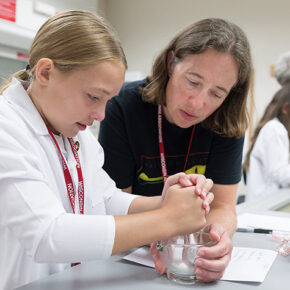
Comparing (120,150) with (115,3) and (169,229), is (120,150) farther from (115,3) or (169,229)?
(115,3)

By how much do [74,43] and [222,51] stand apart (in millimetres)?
490

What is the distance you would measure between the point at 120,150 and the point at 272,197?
1026 millimetres

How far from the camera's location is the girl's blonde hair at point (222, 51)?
1.16m

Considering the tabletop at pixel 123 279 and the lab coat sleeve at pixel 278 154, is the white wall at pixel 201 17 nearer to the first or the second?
the lab coat sleeve at pixel 278 154

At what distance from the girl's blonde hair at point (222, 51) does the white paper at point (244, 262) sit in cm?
49

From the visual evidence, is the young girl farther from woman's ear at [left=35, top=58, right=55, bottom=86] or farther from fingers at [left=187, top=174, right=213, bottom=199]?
woman's ear at [left=35, top=58, right=55, bottom=86]

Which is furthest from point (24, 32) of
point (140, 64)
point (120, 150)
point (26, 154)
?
point (26, 154)

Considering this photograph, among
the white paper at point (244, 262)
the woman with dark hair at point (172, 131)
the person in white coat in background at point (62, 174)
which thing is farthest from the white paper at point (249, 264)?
the woman with dark hair at point (172, 131)

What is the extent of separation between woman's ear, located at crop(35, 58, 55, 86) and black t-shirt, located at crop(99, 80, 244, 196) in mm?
473

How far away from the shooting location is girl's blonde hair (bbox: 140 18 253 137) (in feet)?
3.80

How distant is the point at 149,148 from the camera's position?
1.35m

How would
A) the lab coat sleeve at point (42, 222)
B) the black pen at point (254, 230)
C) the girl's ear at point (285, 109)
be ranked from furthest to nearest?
the girl's ear at point (285, 109)
the black pen at point (254, 230)
the lab coat sleeve at point (42, 222)

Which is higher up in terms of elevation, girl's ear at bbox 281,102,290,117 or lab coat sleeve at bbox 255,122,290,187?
girl's ear at bbox 281,102,290,117

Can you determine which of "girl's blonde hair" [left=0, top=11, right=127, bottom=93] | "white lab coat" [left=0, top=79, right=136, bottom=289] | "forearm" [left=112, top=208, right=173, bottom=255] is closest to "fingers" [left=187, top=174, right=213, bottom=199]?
"forearm" [left=112, top=208, right=173, bottom=255]
